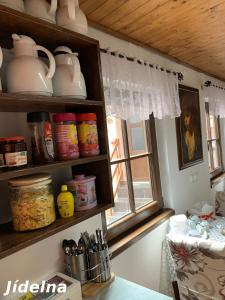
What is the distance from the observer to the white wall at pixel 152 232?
39.3 inches

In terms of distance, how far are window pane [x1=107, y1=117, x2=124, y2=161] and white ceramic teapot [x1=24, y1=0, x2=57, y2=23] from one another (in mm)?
886

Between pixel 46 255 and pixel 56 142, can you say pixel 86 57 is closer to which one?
pixel 56 142

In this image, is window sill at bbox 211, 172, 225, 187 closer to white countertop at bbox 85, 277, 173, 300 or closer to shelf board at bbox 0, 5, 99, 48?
white countertop at bbox 85, 277, 173, 300

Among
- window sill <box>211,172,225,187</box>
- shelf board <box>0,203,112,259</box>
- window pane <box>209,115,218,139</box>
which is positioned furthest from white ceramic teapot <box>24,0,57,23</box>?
window pane <box>209,115,218,139</box>

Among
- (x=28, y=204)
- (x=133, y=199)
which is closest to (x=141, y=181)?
(x=133, y=199)

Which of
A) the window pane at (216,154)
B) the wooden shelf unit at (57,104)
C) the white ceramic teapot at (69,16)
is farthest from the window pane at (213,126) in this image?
the white ceramic teapot at (69,16)

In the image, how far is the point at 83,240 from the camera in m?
1.14

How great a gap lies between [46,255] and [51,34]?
922mm

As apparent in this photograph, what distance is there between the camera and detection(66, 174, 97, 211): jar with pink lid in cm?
104

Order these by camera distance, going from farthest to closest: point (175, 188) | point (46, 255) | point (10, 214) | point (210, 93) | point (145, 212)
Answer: point (210, 93)
point (175, 188)
point (145, 212)
point (46, 255)
point (10, 214)

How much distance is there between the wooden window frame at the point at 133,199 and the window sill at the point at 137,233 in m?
0.04

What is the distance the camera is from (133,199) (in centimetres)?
181

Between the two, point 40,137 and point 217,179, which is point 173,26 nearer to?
point 40,137

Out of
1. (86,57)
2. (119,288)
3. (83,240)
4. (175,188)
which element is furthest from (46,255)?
(175,188)
